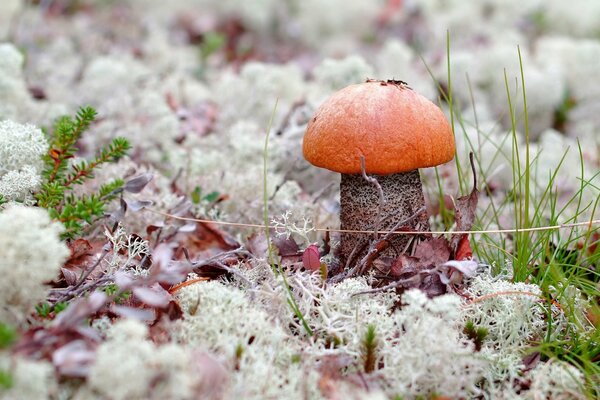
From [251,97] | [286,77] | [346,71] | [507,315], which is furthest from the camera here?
[286,77]

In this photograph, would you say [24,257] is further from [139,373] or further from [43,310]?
[139,373]

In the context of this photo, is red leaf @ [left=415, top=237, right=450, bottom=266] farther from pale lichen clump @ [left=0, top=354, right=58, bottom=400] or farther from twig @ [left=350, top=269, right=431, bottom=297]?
pale lichen clump @ [left=0, top=354, right=58, bottom=400]

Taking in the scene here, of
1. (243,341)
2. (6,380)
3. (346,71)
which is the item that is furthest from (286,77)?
(6,380)

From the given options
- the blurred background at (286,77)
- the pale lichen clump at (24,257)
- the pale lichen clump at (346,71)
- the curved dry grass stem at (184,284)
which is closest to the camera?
the pale lichen clump at (24,257)

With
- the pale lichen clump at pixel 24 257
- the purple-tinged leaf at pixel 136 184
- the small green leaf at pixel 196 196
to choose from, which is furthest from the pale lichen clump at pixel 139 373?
the small green leaf at pixel 196 196

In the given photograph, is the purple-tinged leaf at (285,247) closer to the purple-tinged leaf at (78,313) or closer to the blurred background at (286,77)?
the blurred background at (286,77)
